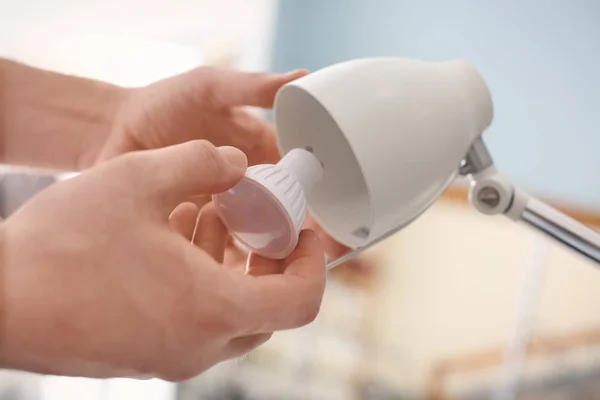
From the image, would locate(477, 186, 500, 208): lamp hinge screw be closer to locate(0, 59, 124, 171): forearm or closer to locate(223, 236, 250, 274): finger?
locate(223, 236, 250, 274): finger

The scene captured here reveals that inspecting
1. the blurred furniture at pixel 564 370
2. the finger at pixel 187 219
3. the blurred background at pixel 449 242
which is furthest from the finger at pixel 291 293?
the blurred furniture at pixel 564 370

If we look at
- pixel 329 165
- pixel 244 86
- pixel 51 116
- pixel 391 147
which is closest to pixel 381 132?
pixel 391 147

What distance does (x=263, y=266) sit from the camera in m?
0.40

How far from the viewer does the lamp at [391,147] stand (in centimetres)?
37

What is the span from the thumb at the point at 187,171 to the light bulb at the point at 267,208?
4cm

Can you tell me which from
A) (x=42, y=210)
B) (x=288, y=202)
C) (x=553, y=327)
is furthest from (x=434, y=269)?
(x=42, y=210)

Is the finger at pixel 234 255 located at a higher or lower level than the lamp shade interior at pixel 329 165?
lower

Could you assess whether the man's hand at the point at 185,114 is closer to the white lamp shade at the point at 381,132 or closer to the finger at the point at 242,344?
the white lamp shade at the point at 381,132

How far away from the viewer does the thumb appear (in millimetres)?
294

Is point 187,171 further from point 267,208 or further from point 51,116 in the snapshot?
point 51,116

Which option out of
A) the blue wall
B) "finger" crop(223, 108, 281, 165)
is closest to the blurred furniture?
the blue wall

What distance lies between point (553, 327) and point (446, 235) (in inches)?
14.5

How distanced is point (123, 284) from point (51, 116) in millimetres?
366

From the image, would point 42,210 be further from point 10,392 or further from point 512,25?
point 512,25
